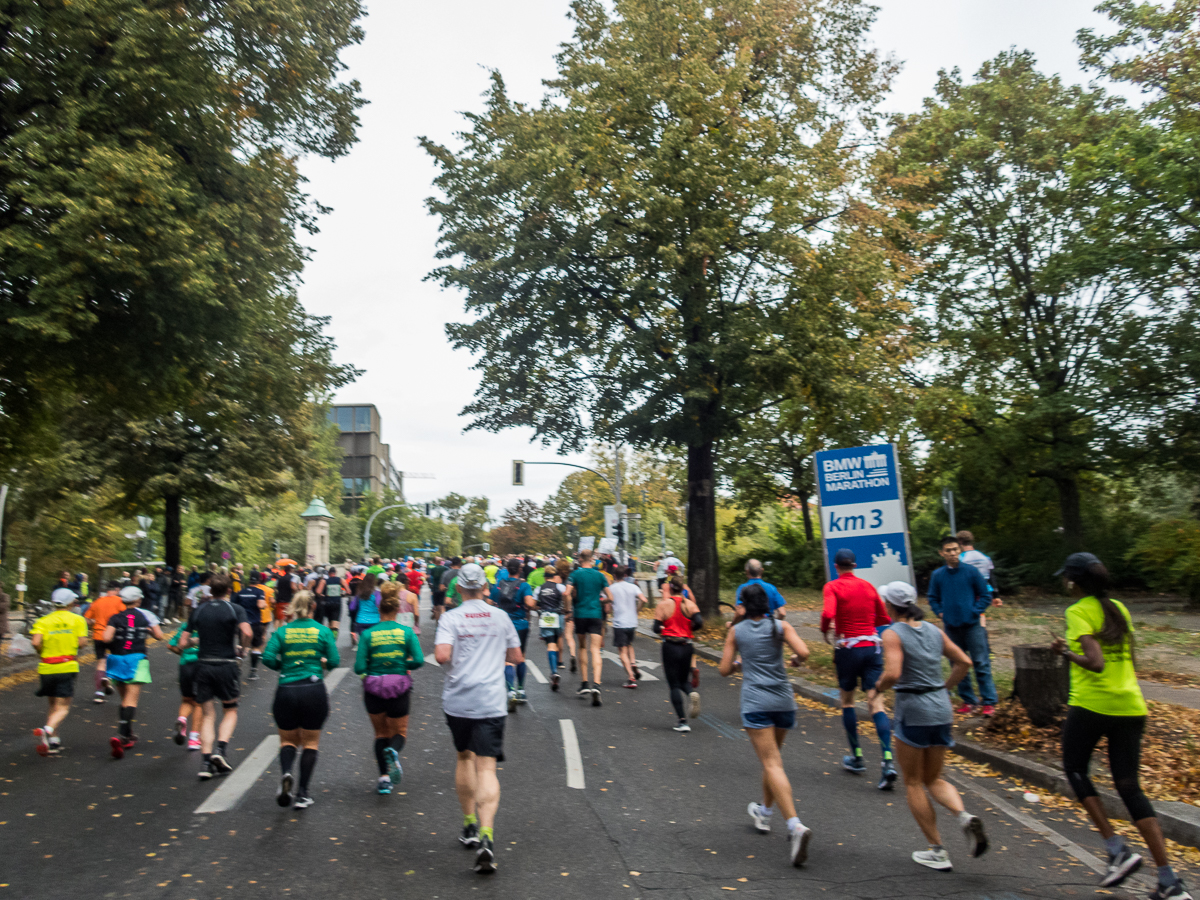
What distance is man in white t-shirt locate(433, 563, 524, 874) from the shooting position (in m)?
6.07

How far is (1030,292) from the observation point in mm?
29219

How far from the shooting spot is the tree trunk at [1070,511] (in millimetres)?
28312

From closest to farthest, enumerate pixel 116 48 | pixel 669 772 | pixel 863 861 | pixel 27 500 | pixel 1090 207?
pixel 863 861
pixel 669 772
pixel 116 48
pixel 1090 207
pixel 27 500

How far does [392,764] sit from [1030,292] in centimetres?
2735

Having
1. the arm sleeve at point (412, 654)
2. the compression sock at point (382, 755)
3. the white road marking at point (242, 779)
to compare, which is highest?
the arm sleeve at point (412, 654)

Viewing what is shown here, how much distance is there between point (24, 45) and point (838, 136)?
15.6 metres

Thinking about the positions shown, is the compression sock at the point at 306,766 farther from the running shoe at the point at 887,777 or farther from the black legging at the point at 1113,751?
the black legging at the point at 1113,751

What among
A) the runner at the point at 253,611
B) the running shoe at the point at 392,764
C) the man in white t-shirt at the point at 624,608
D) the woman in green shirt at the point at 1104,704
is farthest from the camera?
the runner at the point at 253,611

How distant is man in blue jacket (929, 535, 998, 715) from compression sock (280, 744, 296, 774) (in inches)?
253

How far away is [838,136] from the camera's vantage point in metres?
21.0

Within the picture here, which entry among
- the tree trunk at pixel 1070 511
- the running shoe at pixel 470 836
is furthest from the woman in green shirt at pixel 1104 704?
the tree trunk at pixel 1070 511

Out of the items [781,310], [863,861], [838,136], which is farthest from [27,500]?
[863,861]

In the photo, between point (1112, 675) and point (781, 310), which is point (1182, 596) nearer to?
point (781, 310)

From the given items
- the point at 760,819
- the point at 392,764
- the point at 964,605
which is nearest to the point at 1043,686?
the point at 964,605
